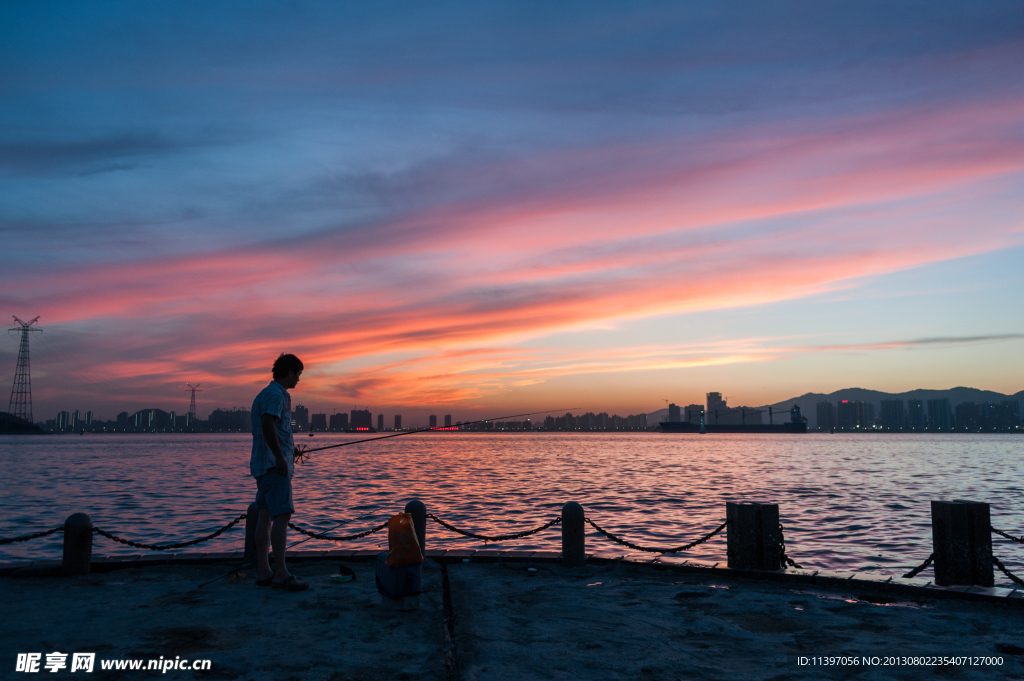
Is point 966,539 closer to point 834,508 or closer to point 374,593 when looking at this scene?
point 374,593

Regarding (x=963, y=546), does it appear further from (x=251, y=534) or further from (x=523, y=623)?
(x=251, y=534)

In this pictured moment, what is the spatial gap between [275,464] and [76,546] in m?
3.26

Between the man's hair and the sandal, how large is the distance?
2243 mm

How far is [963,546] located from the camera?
25.0ft

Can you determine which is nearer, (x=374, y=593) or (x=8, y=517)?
(x=374, y=593)

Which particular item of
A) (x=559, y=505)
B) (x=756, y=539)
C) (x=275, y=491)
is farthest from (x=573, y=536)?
(x=559, y=505)

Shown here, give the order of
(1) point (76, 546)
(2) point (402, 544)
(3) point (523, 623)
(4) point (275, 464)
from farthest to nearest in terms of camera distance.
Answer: (1) point (76, 546)
(4) point (275, 464)
(2) point (402, 544)
(3) point (523, 623)

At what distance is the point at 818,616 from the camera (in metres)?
6.30

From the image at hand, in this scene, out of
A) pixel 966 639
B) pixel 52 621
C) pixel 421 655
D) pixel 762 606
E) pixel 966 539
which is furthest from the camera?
pixel 966 539

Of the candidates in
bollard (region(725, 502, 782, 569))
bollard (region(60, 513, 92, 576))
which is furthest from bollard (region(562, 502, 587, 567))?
bollard (region(60, 513, 92, 576))

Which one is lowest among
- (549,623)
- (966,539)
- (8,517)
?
(8,517)

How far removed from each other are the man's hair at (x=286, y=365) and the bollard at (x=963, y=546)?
7.65m

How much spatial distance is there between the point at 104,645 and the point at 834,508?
2528 cm

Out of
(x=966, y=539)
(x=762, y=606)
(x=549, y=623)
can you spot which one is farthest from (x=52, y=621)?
(x=966, y=539)
